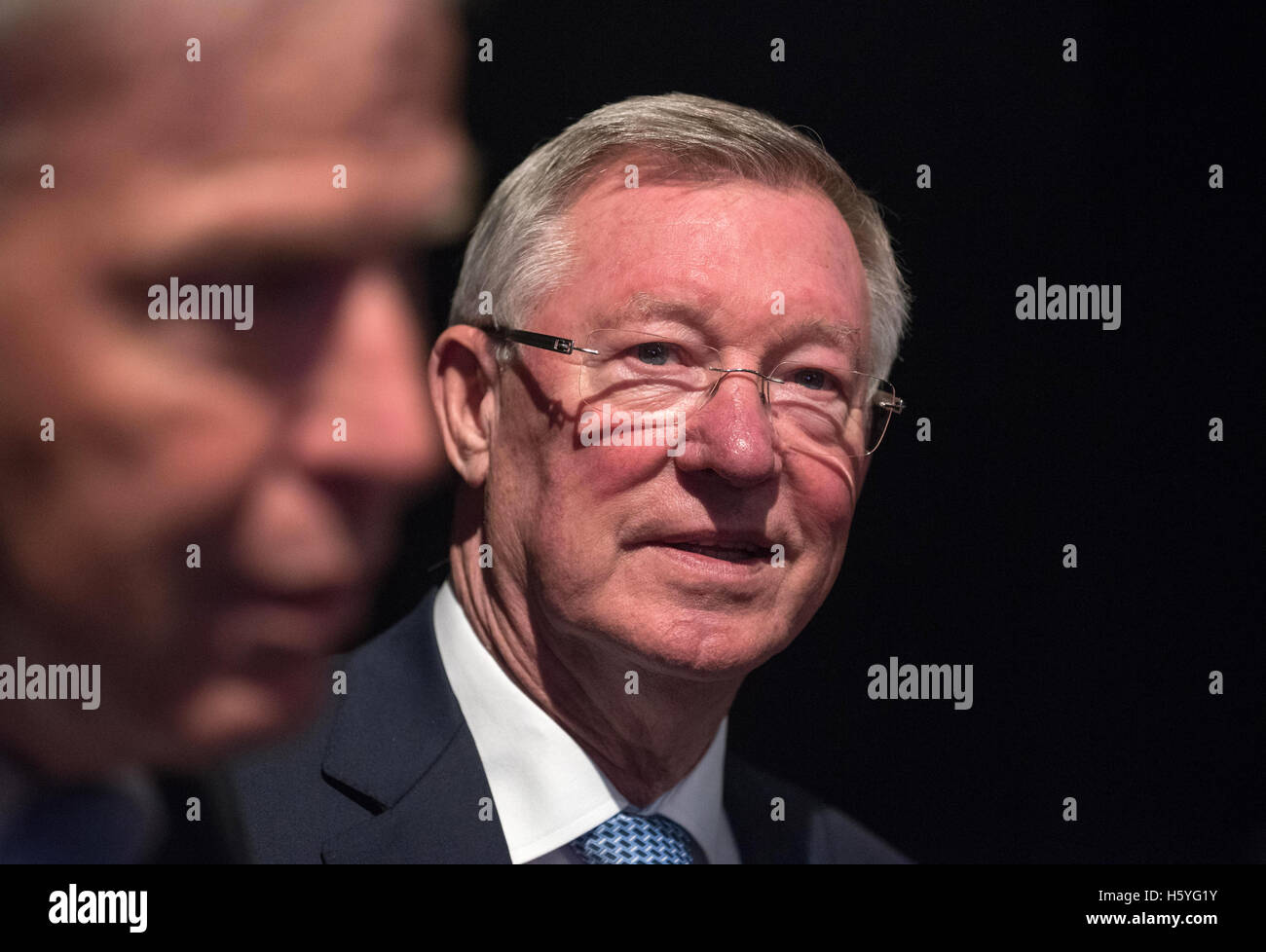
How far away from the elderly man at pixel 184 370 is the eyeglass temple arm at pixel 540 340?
228mm

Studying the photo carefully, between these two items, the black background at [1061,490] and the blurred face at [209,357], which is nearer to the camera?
the blurred face at [209,357]

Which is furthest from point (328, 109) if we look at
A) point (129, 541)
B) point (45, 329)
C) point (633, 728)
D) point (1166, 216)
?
point (1166, 216)

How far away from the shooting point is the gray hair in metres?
2.21

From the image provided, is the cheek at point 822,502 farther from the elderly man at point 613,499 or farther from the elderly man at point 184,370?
the elderly man at point 184,370

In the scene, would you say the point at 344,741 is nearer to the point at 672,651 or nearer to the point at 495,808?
the point at 495,808

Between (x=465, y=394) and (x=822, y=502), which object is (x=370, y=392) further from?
(x=822, y=502)

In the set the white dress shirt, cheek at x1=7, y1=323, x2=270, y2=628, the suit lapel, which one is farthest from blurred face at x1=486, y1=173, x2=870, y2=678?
cheek at x1=7, y1=323, x2=270, y2=628

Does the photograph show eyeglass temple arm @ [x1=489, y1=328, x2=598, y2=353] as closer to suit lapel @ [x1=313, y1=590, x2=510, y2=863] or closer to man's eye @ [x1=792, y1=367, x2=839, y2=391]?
man's eye @ [x1=792, y1=367, x2=839, y2=391]

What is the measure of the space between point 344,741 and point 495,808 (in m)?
0.28

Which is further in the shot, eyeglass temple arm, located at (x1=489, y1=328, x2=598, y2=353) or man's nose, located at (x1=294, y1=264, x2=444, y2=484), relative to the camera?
man's nose, located at (x1=294, y1=264, x2=444, y2=484)

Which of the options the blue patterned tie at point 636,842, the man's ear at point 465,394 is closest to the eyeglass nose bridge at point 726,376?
the man's ear at point 465,394

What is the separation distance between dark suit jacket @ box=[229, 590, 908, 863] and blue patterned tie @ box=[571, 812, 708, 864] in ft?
0.52

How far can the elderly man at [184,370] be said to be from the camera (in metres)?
2.15
